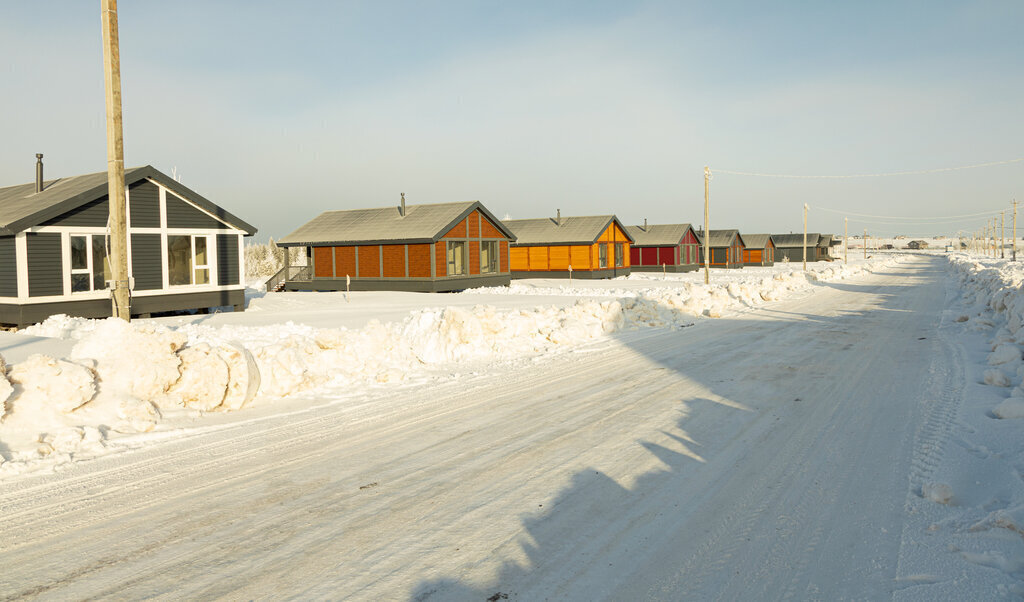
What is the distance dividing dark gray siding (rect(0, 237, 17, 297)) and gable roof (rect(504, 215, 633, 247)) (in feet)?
107

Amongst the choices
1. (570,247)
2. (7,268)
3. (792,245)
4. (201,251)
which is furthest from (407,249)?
(792,245)

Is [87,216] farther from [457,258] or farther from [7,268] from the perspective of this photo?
[457,258]

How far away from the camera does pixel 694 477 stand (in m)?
6.07

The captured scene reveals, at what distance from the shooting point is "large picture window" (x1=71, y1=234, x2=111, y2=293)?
1769cm

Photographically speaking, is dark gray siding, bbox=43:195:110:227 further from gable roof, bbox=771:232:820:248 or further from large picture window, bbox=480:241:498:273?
gable roof, bbox=771:232:820:248

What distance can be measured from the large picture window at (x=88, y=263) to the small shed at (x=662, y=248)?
156 feet

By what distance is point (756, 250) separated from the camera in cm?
8556

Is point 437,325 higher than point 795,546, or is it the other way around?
point 437,325

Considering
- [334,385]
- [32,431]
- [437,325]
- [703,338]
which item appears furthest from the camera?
[703,338]

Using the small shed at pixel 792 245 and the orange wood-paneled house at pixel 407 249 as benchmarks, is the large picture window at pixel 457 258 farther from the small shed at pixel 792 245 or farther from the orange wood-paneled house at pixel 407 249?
the small shed at pixel 792 245

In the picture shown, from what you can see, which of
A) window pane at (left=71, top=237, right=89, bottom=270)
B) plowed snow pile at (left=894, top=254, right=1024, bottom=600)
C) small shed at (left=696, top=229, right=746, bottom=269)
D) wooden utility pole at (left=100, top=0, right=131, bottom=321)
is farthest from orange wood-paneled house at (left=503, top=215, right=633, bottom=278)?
plowed snow pile at (left=894, top=254, right=1024, bottom=600)

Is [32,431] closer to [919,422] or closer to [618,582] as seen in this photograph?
[618,582]

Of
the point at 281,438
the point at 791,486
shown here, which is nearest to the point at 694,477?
the point at 791,486

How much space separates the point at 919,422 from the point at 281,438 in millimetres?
7607
